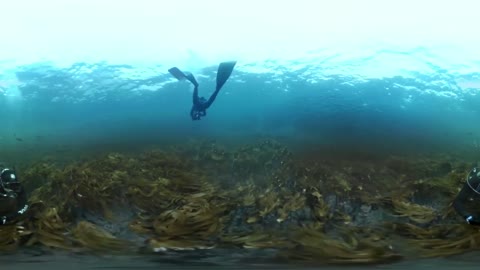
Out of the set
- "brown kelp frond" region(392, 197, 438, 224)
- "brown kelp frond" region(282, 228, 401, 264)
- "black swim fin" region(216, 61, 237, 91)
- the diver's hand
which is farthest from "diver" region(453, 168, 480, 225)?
"black swim fin" region(216, 61, 237, 91)

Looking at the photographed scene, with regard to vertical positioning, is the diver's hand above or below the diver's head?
below

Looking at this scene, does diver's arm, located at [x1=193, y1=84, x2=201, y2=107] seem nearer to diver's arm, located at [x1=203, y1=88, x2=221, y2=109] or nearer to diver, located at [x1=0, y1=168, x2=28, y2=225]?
diver's arm, located at [x1=203, y1=88, x2=221, y2=109]

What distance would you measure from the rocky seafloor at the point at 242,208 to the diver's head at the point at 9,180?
0.05 metres

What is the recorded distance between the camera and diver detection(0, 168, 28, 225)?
3.52 meters

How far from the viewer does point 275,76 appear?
3.69m

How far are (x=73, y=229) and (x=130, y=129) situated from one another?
31.2 inches

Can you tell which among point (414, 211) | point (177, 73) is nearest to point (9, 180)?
point (177, 73)

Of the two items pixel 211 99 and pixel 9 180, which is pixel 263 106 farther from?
pixel 9 180

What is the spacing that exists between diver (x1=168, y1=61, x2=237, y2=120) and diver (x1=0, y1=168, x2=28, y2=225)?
1306mm

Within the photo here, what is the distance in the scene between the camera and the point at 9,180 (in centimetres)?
359

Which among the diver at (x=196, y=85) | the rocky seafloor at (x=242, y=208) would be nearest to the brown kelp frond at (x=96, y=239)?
the rocky seafloor at (x=242, y=208)

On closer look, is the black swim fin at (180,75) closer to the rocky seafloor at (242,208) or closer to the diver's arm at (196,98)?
the diver's arm at (196,98)

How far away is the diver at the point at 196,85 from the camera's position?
3689 millimetres

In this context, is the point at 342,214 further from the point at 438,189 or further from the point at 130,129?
the point at 130,129
